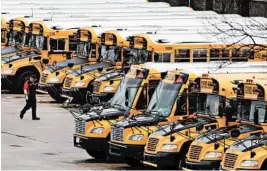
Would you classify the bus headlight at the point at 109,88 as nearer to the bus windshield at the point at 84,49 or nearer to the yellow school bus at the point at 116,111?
the bus windshield at the point at 84,49

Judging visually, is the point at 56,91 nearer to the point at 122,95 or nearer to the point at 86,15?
the point at 86,15

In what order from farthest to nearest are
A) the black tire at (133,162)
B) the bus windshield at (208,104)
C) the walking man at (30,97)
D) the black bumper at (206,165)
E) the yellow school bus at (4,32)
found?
1. the yellow school bus at (4,32)
2. the walking man at (30,97)
3. the black tire at (133,162)
4. the bus windshield at (208,104)
5. the black bumper at (206,165)

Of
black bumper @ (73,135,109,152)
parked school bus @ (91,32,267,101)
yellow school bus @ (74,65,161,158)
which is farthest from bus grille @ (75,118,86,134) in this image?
parked school bus @ (91,32,267,101)

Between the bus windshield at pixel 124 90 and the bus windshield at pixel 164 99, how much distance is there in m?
1.31

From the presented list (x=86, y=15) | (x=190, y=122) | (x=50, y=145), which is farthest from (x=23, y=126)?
(x=86, y=15)

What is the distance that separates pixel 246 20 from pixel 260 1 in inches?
339

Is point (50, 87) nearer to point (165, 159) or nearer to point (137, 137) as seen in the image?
point (137, 137)

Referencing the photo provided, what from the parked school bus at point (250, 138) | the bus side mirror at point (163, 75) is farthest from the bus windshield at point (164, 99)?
the parked school bus at point (250, 138)

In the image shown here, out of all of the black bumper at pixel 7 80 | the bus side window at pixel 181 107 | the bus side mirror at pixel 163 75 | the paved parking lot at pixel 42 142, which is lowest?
the paved parking lot at pixel 42 142

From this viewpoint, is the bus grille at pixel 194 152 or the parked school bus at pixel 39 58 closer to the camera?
the bus grille at pixel 194 152

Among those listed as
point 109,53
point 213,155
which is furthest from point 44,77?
point 213,155

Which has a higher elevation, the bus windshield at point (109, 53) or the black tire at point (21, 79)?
the bus windshield at point (109, 53)

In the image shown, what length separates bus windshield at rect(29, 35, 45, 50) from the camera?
45.4 meters

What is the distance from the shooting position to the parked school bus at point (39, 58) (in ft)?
146
